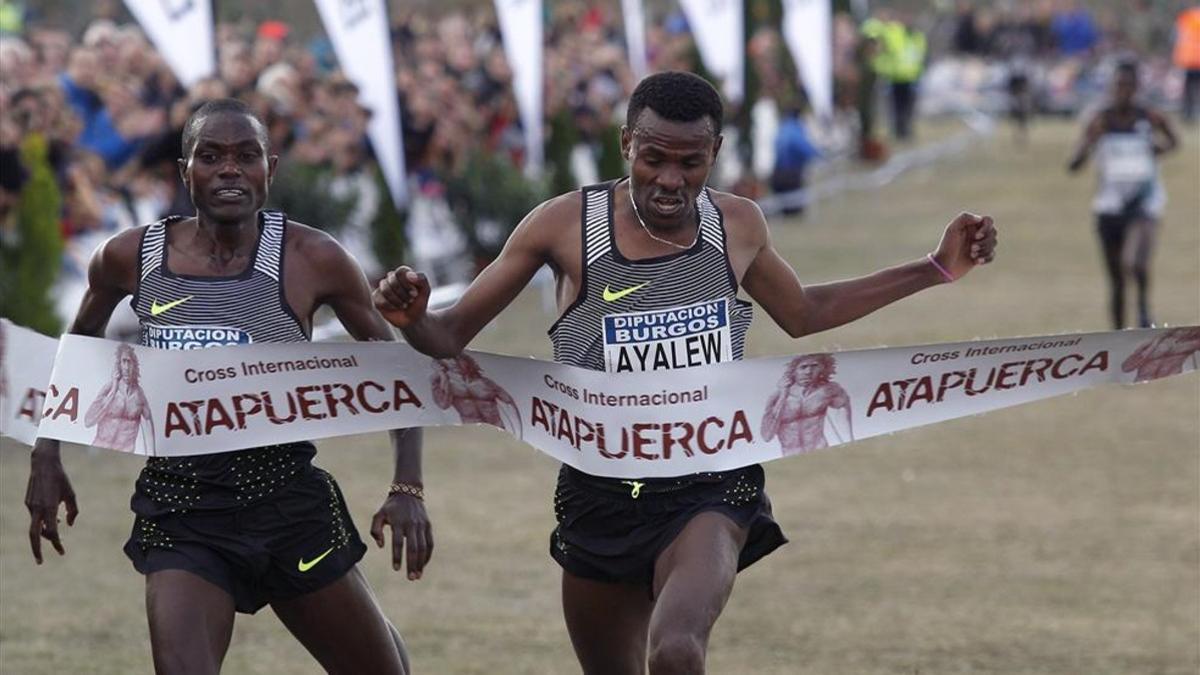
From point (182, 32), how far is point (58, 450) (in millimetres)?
9165

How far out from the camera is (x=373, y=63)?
16688 millimetres

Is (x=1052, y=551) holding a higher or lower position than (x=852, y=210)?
higher

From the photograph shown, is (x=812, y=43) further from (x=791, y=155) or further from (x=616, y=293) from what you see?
(x=616, y=293)

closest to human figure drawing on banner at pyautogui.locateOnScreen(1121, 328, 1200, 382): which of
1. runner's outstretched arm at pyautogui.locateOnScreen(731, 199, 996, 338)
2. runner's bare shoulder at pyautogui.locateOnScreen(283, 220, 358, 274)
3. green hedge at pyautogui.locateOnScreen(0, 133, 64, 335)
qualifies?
runner's outstretched arm at pyautogui.locateOnScreen(731, 199, 996, 338)

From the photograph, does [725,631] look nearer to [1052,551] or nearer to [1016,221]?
[1052,551]

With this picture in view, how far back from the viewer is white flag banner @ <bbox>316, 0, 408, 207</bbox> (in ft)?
53.9

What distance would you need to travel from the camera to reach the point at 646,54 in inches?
1164

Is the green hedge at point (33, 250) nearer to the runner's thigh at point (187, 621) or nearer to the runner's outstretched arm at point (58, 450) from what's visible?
the runner's outstretched arm at point (58, 450)

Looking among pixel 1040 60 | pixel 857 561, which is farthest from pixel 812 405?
pixel 1040 60

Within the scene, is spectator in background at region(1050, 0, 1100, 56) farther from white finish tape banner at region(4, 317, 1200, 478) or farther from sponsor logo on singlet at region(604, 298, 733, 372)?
sponsor logo on singlet at region(604, 298, 733, 372)

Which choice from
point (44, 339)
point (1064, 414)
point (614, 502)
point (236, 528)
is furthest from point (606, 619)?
point (1064, 414)

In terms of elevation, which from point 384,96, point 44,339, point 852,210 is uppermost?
point 44,339

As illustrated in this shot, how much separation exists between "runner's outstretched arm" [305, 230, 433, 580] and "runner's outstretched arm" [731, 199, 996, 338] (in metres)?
1.06

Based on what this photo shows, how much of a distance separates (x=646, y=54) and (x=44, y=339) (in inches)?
912
